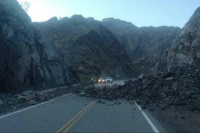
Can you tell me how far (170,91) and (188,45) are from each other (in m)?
30.4

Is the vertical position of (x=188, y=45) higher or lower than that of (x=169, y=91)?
higher

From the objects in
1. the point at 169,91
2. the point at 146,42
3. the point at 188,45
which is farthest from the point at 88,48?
the point at 146,42

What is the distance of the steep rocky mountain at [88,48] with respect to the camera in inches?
3029

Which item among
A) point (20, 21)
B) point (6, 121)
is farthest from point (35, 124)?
point (20, 21)

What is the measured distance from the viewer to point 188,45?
51031mm

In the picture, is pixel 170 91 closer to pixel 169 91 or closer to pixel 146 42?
pixel 169 91

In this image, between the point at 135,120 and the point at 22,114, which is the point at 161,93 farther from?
the point at 22,114

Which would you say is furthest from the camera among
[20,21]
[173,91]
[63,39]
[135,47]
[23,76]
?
[135,47]

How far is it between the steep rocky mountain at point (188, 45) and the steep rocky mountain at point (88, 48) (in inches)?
889

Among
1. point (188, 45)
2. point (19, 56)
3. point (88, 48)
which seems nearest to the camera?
point (19, 56)

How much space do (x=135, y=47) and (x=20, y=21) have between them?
451 feet

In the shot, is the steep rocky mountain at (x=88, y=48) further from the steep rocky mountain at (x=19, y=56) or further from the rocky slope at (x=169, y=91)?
the rocky slope at (x=169, y=91)

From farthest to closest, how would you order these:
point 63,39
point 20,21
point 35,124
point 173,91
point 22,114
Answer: point 63,39
point 20,21
point 173,91
point 22,114
point 35,124

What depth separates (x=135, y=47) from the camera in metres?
168
